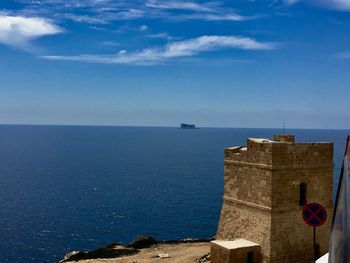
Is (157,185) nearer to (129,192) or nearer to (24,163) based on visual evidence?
(129,192)

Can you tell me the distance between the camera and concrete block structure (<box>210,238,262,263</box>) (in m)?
23.1

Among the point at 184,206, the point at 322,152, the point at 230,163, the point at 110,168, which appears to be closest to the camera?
the point at 322,152

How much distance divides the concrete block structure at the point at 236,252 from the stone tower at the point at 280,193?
Answer: 1.60ft

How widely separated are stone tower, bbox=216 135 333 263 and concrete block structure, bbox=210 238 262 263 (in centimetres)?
49


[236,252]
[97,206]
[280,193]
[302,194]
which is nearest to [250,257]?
[236,252]

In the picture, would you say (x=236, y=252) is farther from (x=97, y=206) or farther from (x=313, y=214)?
(x=97, y=206)

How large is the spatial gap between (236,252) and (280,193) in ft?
12.3

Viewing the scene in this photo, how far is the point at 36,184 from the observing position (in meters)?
89.8

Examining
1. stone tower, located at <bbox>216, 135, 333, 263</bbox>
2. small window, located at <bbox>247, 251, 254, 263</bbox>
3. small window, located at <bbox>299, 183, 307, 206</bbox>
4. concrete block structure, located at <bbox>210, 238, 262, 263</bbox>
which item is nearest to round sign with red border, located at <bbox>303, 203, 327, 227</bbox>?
stone tower, located at <bbox>216, 135, 333, 263</bbox>

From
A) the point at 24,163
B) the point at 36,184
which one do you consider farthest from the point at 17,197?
the point at 24,163

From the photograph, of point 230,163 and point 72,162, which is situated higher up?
point 230,163

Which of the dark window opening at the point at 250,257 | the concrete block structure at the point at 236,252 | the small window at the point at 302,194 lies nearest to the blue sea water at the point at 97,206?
the concrete block structure at the point at 236,252

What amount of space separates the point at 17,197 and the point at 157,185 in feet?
86.7

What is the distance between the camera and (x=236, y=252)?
23141mm
